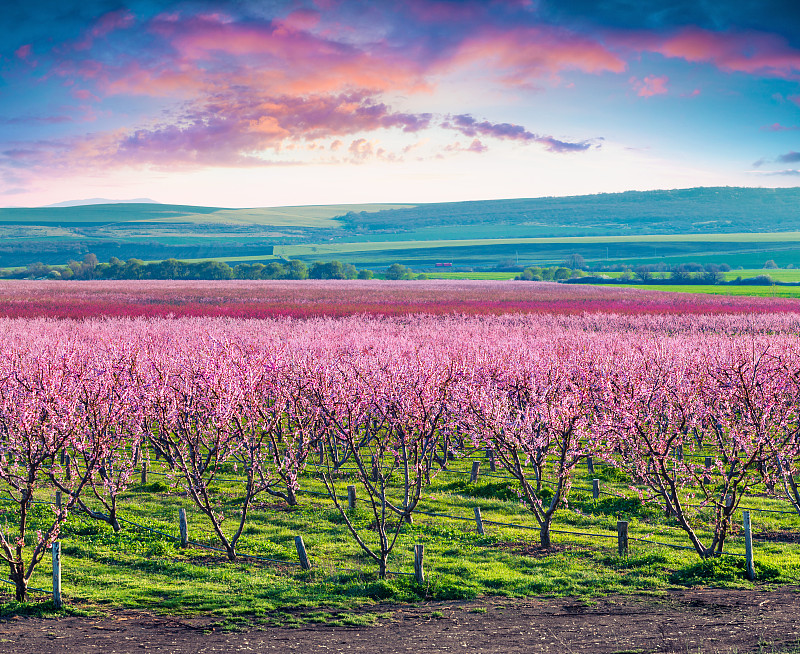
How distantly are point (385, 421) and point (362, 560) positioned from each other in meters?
3.58

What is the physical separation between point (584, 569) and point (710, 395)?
891cm

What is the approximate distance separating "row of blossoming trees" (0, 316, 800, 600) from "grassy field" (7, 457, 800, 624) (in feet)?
1.94

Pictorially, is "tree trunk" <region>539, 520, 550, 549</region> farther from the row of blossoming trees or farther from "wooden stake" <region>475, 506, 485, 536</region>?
"wooden stake" <region>475, 506, 485, 536</region>

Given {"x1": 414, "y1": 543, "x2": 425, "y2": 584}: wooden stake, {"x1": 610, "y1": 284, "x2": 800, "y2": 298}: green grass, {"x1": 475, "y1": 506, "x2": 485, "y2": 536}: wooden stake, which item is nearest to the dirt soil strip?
{"x1": 414, "y1": 543, "x2": 425, "y2": 584}: wooden stake

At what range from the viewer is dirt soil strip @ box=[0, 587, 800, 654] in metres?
13.0

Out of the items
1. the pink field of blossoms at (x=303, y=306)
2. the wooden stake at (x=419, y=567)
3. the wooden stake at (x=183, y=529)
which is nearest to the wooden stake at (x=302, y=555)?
the wooden stake at (x=419, y=567)

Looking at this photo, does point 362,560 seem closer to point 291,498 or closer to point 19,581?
point 291,498

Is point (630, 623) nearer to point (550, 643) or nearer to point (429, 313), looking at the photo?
point (550, 643)

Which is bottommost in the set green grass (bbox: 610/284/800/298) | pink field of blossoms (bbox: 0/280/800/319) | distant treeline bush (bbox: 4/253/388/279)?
pink field of blossoms (bbox: 0/280/800/319)

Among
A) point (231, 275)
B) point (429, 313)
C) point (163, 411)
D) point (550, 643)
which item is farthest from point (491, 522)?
point (231, 275)

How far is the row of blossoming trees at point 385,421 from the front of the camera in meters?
17.5

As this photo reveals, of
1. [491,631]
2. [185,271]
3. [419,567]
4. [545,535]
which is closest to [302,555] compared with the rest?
[419,567]

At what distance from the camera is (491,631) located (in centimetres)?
1388

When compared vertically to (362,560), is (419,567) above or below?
above
